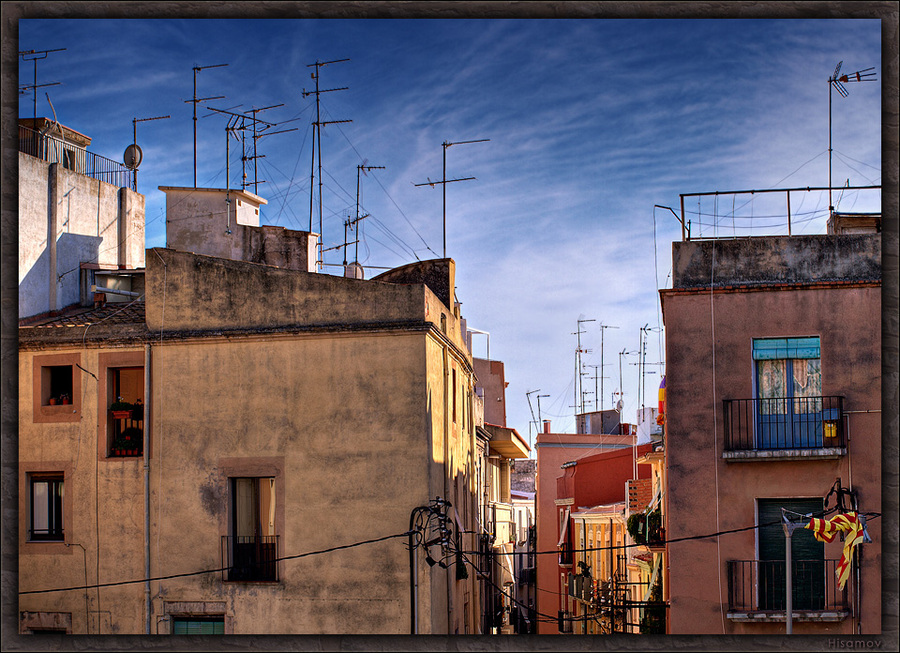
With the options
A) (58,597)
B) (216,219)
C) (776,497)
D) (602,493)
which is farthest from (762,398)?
(602,493)

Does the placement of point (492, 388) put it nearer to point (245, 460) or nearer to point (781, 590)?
point (245, 460)

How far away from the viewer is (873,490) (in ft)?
47.6

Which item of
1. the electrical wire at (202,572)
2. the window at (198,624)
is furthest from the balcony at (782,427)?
the window at (198,624)

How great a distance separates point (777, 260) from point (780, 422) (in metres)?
2.28

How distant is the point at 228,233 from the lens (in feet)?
74.5

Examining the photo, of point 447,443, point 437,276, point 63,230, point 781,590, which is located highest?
point 63,230

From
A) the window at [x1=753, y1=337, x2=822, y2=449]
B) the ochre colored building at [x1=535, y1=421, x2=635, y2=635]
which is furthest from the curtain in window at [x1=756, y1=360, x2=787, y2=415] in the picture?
the ochre colored building at [x1=535, y1=421, x2=635, y2=635]

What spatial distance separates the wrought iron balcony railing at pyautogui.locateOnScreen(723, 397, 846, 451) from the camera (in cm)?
1485

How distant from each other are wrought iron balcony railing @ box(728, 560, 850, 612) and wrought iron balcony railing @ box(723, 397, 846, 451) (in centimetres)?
157

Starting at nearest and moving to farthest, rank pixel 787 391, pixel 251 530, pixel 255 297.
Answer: pixel 787 391
pixel 251 530
pixel 255 297

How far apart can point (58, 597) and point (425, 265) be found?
8314 millimetres

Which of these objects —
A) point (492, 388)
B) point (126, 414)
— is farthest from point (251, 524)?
point (492, 388)

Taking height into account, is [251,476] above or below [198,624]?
above

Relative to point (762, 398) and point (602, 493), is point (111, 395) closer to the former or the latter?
point (762, 398)
